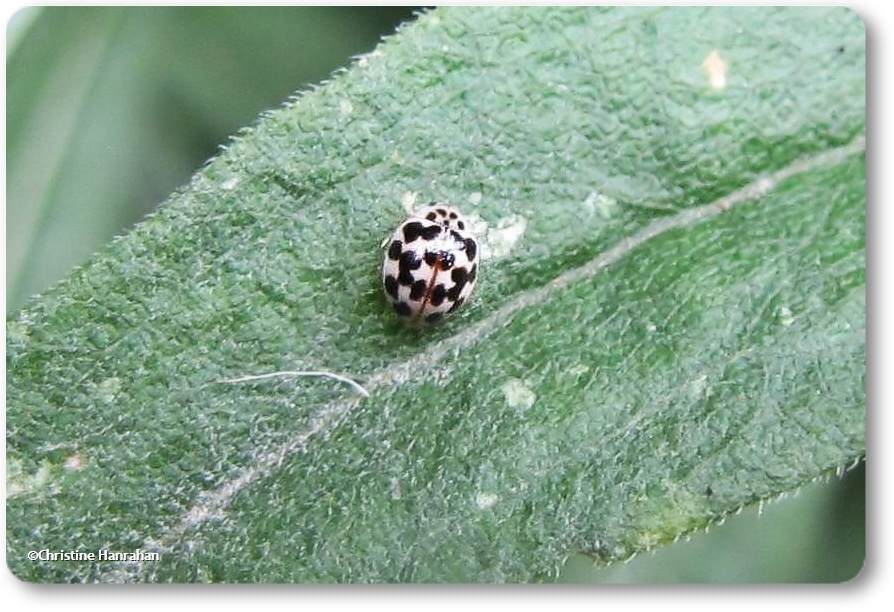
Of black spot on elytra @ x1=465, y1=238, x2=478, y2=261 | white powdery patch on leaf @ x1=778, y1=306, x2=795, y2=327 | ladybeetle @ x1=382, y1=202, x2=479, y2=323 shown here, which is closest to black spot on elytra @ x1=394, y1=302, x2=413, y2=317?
ladybeetle @ x1=382, y1=202, x2=479, y2=323

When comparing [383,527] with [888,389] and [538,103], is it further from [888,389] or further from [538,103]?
[888,389]

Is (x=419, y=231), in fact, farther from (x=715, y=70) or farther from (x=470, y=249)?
(x=715, y=70)

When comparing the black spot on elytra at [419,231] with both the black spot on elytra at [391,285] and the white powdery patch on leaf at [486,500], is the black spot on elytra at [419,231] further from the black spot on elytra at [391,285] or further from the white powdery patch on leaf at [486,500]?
the white powdery patch on leaf at [486,500]

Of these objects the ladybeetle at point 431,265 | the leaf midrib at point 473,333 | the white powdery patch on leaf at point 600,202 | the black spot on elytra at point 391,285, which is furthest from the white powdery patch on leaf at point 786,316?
the black spot on elytra at point 391,285

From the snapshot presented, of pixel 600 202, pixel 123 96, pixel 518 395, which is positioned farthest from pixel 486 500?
pixel 123 96

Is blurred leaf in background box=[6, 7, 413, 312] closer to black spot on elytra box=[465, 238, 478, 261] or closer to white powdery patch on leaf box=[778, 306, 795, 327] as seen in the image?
black spot on elytra box=[465, 238, 478, 261]
